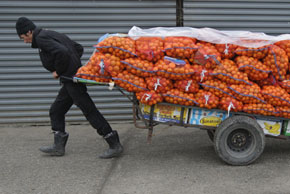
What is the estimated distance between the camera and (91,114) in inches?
173

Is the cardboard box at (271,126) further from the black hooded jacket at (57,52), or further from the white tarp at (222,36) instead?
the black hooded jacket at (57,52)

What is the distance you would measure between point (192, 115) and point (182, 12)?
2.99m

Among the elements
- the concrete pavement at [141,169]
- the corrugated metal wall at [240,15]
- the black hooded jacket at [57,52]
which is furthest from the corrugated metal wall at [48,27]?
the black hooded jacket at [57,52]

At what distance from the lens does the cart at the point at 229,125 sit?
396 cm

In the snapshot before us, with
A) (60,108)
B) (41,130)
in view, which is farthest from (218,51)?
(41,130)

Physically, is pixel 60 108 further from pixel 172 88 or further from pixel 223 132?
pixel 223 132

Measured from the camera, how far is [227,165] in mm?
4168

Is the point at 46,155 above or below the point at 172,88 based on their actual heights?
below

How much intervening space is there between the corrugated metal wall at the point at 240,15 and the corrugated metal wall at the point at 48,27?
470mm

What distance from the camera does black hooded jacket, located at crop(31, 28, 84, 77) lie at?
408 centimetres

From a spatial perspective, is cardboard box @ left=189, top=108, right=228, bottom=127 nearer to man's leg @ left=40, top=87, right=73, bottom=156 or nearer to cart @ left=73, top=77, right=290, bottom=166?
cart @ left=73, top=77, right=290, bottom=166

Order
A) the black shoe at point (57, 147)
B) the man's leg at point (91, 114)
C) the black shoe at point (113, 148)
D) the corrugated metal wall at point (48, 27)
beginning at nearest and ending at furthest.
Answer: the man's leg at point (91, 114) → the black shoe at point (113, 148) → the black shoe at point (57, 147) → the corrugated metal wall at point (48, 27)

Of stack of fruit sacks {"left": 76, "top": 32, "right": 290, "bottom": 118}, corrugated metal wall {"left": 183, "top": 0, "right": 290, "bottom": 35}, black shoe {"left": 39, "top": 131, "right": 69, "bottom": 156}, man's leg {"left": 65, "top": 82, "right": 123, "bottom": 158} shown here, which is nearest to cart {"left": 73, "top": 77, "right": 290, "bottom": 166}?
stack of fruit sacks {"left": 76, "top": 32, "right": 290, "bottom": 118}

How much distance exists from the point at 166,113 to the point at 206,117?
526 millimetres
